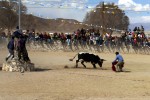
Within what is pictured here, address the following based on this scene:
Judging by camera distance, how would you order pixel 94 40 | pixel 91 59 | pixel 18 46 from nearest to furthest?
1. pixel 18 46
2. pixel 91 59
3. pixel 94 40

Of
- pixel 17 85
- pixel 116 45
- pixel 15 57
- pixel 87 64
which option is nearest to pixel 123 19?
pixel 116 45

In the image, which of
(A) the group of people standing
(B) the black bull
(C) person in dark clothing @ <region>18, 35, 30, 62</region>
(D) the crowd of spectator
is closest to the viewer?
(A) the group of people standing

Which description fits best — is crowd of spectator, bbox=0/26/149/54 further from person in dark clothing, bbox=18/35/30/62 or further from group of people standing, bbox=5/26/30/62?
person in dark clothing, bbox=18/35/30/62

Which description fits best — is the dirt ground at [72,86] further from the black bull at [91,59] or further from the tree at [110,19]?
the tree at [110,19]

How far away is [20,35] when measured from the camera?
2470 centimetres

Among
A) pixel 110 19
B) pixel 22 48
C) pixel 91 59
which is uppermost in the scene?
pixel 110 19

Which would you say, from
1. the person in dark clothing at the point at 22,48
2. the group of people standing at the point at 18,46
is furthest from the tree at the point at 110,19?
the person in dark clothing at the point at 22,48

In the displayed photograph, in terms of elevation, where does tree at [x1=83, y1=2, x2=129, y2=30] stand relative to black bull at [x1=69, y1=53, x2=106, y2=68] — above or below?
above

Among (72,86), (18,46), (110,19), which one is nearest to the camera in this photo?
(72,86)

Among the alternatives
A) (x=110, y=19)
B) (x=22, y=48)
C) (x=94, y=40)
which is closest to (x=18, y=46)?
(x=22, y=48)

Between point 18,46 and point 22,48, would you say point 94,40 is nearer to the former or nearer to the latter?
point 22,48

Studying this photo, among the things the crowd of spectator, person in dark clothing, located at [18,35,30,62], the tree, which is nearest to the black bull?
person in dark clothing, located at [18,35,30,62]

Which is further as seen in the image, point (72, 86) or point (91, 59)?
point (91, 59)

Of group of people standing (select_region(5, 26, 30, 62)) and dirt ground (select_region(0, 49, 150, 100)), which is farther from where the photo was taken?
group of people standing (select_region(5, 26, 30, 62))
